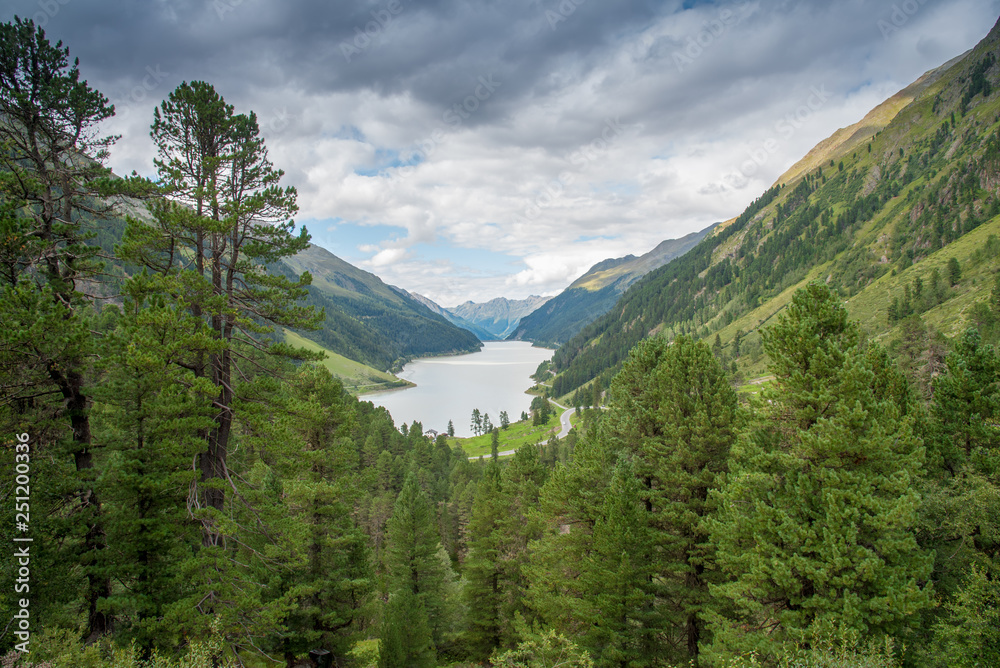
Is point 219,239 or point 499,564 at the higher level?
point 219,239

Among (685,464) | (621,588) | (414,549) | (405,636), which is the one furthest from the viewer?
(414,549)

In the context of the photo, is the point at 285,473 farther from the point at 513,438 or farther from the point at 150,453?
the point at 513,438

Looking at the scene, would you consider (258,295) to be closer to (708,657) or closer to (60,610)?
(60,610)

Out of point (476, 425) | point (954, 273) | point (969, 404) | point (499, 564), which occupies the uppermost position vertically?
point (954, 273)

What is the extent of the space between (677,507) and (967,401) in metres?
12.7

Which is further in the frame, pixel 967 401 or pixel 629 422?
pixel 629 422

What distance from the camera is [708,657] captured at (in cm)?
1251

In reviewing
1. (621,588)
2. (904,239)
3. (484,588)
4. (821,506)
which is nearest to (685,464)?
(621,588)

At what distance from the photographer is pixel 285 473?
1538 centimetres

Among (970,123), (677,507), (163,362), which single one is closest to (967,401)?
(677,507)

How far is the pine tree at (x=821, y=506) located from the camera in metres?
10.7

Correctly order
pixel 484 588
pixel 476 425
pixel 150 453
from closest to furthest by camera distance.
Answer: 1. pixel 150 453
2. pixel 484 588
3. pixel 476 425

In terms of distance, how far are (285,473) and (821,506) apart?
55.2 ft

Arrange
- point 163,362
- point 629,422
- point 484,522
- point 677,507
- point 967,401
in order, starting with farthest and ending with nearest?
point 484,522 < point 629,422 < point 967,401 < point 677,507 < point 163,362
